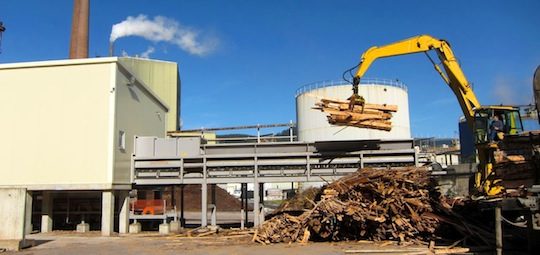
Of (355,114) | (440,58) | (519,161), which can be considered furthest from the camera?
(440,58)

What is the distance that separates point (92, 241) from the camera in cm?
1717

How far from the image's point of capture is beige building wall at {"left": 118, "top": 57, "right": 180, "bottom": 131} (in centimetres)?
5219

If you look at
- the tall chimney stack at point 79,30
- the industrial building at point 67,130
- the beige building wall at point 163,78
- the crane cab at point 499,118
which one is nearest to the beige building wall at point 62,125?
the industrial building at point 67,130

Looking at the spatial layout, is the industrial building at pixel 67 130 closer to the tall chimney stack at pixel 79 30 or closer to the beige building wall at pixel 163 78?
the tall chimney stack at pixel 79 30

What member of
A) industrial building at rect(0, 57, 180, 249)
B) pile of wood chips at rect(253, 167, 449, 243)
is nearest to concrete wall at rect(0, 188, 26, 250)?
industrial building at rect(0, 57, 180, 249)

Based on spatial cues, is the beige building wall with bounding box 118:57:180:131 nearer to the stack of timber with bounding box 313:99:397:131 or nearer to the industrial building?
the industrial building

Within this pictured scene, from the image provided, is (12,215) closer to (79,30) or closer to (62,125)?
(62,125)

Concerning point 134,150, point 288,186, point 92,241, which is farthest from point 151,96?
point 288,186

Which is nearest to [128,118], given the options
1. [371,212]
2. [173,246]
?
[173,246]

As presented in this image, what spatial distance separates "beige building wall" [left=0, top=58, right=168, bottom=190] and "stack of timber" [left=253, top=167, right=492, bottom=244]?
24.6 feet

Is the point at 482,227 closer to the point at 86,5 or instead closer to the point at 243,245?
the point at 243,245

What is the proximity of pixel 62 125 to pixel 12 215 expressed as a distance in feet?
16.2

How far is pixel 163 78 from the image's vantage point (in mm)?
53406

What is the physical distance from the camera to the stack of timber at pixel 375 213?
14.4 meters
